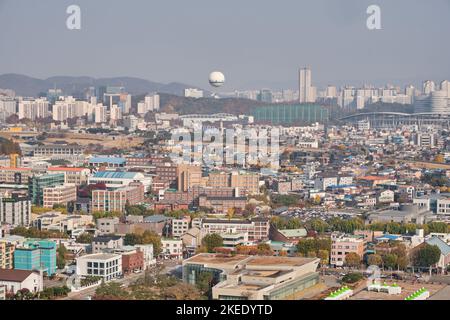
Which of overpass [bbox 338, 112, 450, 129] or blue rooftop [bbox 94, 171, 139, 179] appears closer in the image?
blue rooftop [bbox 94, 171, 139, 179]

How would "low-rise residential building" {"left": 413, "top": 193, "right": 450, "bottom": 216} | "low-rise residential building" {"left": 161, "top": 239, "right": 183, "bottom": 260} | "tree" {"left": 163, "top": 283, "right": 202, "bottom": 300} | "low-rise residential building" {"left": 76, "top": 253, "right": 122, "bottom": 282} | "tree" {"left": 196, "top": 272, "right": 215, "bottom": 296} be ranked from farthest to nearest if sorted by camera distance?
"low-rise residential building" {"left": 413, "top": 193, "right": 450, "bottom": 216}, "low-rise residential building" {"left": 161, "top": 239, "right": 183, "bottom": 260}, "low-rise residential building" {"left": 76, "top": 253, "right": 122, "bottom": 282}, "tree" {"left": 196, "top": 272, "right": 215, "bottom": 296}, "tree" {"left": 163, "top": 283, "right": 202, "bottom": 300}

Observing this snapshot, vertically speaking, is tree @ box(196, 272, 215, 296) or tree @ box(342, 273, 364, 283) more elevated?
tree @ box(196, 272, 215, 296)

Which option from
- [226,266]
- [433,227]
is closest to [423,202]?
[433,227]

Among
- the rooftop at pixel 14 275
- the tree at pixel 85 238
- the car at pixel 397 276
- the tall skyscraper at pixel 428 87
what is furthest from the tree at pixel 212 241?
the tall skyscraper at pixel 428 87

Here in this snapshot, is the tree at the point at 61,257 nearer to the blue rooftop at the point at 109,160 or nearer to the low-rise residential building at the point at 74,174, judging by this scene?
the low-rise residential building at the point at 74,174

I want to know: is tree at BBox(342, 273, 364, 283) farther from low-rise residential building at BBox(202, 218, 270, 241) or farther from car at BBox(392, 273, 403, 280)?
low-rise residential building at BBox(202, 218, 270, 241)

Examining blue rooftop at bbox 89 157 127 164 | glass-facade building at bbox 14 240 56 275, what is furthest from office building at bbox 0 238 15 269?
blue rooftop at bbox 89 157 127 164
